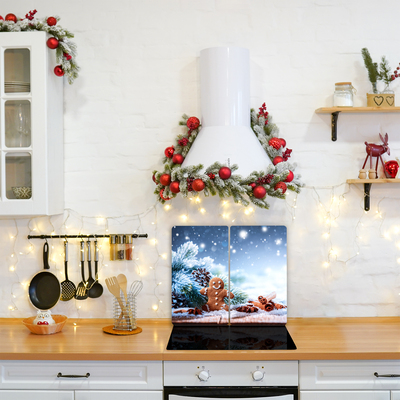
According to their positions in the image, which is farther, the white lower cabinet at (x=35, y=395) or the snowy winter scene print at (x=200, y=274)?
the snowy winter scene print at (x=200, y=274)

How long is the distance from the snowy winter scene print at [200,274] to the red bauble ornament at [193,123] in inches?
20.4

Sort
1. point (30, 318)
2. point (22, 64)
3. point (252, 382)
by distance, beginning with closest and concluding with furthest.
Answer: point (252, 382)
point (22, 64)
point (30, 318)

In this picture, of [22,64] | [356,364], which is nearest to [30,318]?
[22,64]

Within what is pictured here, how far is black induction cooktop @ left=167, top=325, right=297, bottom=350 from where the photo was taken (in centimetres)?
199

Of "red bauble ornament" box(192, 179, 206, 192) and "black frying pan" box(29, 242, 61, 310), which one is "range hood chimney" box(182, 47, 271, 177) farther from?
"black frying pan" box(29, 242, 61, 310)

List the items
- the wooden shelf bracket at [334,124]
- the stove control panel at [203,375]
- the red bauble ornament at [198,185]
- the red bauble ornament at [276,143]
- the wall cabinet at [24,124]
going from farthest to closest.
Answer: the wooden shelf bracket at [334,124] < the red bauble ornament at [276,143] < the wall cabinet at [24,124] < the red bauble ornament at [198,185] < the stove control panel at [203,375]

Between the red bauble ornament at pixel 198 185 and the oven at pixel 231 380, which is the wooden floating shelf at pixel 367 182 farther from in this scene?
the oven at pixel 231 380

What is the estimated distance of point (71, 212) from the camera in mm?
2414

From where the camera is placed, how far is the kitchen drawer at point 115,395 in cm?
193

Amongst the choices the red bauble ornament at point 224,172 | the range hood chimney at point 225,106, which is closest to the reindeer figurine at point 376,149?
the range hood chimney at point 225,106

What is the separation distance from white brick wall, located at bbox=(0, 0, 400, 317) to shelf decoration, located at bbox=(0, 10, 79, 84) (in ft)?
0.67

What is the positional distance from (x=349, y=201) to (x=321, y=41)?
846 mm

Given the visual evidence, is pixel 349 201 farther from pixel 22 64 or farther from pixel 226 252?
pixel 22 64

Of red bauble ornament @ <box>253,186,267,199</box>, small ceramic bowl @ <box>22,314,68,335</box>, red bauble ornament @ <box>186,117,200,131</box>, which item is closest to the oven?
small ceramic bowl @ <box>22,314,68,335</box>
